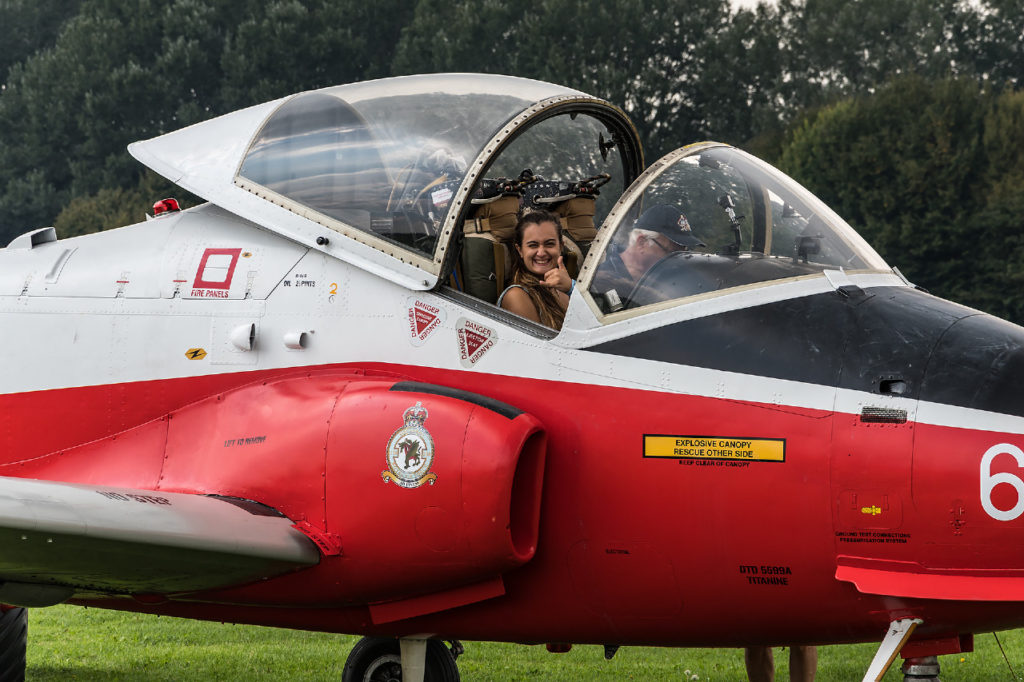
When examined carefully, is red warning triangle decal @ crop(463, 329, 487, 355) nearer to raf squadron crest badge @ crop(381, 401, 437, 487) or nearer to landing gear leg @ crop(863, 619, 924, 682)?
raf squadron crest badge @ crop(381, 401, 437, 487)

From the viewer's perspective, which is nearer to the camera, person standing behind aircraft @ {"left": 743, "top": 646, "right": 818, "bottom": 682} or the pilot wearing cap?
the pilot wearing cap

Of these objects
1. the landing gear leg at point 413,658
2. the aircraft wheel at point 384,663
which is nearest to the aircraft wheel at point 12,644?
the aircraft wheel at point 384,663

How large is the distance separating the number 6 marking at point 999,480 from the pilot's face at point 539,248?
8.80ft

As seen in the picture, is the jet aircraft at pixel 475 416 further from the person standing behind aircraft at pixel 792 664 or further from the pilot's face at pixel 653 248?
the person standing behind aircraft at pixel 792 664

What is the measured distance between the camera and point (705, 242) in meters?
6.08

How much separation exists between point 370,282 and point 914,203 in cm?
3855

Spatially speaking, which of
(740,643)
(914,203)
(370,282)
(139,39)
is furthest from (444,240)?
(139,39)

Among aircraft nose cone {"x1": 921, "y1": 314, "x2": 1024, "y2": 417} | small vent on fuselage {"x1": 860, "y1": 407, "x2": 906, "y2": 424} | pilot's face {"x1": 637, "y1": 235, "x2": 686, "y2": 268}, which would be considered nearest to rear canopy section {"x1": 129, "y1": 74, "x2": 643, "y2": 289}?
pilot's face {"x1": 637, "y1": 235, "x2": 686, "y2": 268}

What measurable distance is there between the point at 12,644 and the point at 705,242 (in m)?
5.62

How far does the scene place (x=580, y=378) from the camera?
5.90 metres

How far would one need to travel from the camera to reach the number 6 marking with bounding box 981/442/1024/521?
5.01 meters

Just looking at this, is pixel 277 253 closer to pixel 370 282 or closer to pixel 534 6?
pixel 370 282

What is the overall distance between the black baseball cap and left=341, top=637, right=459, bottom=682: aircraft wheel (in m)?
2.68

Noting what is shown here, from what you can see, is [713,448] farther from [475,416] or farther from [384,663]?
[384,663]
